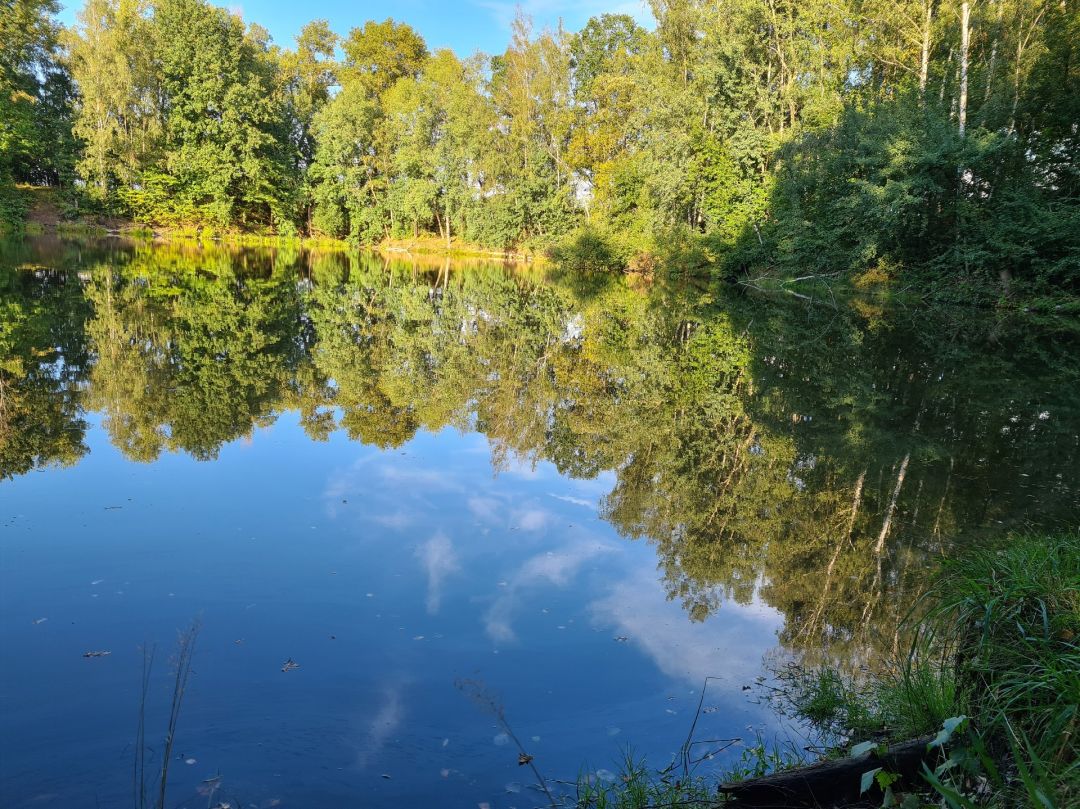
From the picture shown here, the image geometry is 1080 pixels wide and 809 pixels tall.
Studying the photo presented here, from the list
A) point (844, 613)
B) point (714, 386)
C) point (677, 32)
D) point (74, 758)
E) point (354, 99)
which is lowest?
point (74, 758)

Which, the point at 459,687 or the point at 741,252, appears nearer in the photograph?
the point at 459,687

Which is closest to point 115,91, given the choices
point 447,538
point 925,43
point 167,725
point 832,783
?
point 925,43

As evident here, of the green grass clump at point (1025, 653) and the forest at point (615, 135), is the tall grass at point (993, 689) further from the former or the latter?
the forest at point (615, 135)

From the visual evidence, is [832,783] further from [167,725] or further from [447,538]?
[447,538]

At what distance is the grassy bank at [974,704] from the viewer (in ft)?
7.58

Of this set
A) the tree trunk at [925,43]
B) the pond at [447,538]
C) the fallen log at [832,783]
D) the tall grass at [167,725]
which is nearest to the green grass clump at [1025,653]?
the fallen log at [832,783]

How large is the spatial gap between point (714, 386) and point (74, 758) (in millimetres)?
10298

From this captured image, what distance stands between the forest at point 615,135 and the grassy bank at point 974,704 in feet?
73.2

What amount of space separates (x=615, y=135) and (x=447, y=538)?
42.8 metres

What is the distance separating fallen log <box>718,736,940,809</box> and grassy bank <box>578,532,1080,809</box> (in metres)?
0.03

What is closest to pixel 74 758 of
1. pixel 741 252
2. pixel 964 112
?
pixel 964 112

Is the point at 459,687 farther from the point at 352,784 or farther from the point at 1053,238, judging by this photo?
the point at 1053,238

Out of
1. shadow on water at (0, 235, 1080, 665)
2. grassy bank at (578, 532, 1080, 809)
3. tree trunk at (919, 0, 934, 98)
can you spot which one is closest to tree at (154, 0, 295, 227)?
shadow on water at (0, 235, 1080, 665)

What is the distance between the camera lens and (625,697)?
392cm
